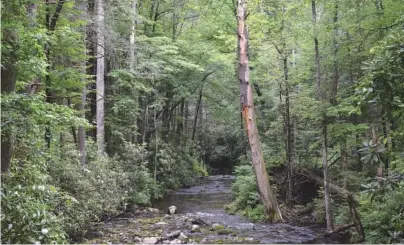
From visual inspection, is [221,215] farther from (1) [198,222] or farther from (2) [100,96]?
(2) [100,96]

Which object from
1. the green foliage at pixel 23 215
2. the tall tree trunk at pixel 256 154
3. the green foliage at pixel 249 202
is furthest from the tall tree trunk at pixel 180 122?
the green foliage at pixel 23 215

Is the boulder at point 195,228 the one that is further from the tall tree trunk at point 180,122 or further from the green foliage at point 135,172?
the tall tree trunk at point 180,122

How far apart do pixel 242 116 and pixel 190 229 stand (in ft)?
12.8

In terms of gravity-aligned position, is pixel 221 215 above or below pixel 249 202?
below

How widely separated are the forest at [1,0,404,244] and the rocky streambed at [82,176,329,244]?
0.09m

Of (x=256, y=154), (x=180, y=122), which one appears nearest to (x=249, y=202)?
(x=256, y=154)

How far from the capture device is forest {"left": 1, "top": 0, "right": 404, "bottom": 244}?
4758 mm

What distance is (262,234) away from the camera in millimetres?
9531

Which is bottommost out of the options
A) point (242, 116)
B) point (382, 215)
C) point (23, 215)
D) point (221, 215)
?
point (221, 215)

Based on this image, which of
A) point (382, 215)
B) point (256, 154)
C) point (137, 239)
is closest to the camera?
point (382, 215)

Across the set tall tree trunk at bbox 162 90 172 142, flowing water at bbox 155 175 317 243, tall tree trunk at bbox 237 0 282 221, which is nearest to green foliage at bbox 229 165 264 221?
flowing water at bbox 155 175 317 243

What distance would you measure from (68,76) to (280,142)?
30.4 feet

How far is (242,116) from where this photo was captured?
39.1 feet

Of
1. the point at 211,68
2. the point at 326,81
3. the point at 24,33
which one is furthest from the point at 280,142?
the point at 24,33
